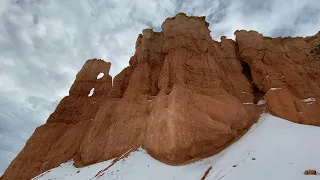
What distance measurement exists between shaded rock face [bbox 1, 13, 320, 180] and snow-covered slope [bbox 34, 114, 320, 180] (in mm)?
1129

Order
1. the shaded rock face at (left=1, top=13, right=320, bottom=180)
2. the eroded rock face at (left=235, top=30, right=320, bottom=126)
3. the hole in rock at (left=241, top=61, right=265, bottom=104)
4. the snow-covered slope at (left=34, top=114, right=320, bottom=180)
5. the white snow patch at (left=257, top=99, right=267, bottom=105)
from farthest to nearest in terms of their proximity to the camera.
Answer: the hole in rock at (left=241, top=61, right=265, bottom=104) < the white snow patch at (left=257, top=99, right=267, bottom=105) < the eroded rock face at (left=235, top=30, right=320, bottom=126) < the shaded rock face at (left=1, top=13, right=320, bottom=180) < the snow-covered slope at (left=34, top=114, right=320, bottom=180)

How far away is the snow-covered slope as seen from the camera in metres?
13.2

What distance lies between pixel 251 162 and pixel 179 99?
829cm

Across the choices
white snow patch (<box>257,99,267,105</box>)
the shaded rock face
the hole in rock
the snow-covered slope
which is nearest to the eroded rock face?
the shaded rock face

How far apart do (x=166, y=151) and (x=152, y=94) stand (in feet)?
29.0

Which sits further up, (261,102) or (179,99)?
(179,99)

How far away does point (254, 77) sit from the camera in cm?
2792

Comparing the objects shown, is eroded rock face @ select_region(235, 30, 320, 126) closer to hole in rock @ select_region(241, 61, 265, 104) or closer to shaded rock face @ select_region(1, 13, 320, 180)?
shaded rock face @ select_region(1, 13, 320, 180)

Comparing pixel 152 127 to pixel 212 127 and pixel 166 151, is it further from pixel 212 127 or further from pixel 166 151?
pixel 212 127

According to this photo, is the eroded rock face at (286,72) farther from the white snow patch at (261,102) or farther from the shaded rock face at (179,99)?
the white snow patch at (261,102)

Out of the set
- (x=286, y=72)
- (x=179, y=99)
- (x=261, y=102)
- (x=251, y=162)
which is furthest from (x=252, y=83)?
(x=251, y=162)

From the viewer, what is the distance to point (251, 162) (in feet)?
50.0

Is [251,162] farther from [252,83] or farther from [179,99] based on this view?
[252,83]

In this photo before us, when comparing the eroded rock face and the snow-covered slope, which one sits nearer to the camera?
the snow-covered slope
